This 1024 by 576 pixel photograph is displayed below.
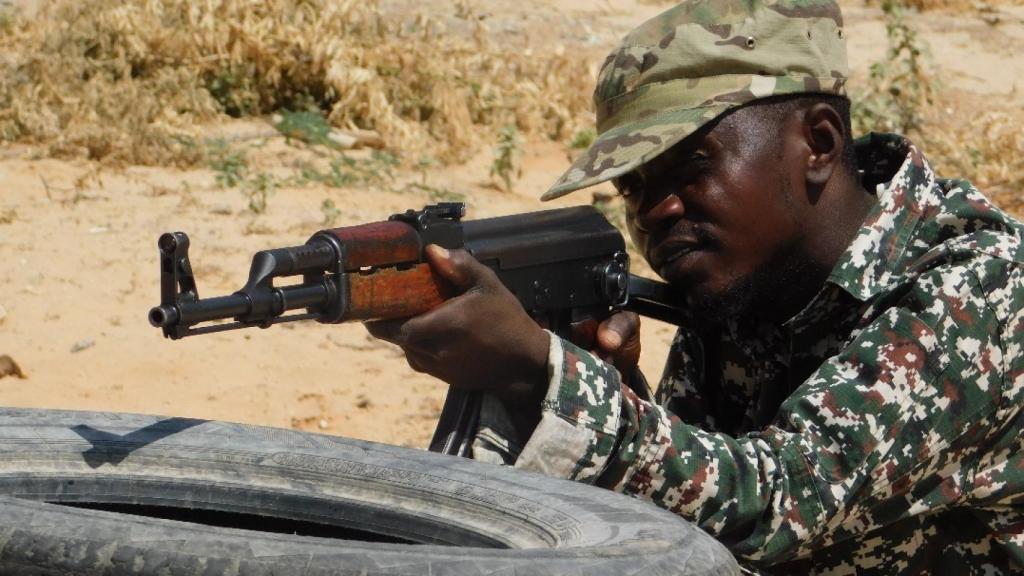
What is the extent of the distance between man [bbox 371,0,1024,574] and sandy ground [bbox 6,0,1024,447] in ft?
6.55

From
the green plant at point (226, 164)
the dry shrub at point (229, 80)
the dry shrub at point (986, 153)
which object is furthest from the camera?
the dry shrub at point (986, 153)

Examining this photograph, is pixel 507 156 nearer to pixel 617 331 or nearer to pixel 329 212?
pixel 329 212

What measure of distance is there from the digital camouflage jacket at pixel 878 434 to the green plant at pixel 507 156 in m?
4.26

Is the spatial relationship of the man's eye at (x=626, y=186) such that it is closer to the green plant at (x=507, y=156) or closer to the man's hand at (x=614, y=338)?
the man's hand at (x=614, y=338)

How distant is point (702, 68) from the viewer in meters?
2.67

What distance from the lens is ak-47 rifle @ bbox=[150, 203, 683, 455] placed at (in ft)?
6.82

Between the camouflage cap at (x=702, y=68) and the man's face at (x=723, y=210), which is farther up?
the camouflage cap at (x=702, y=68)

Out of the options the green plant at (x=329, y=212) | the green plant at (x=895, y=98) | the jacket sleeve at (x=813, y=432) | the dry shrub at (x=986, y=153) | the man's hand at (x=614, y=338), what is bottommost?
the dry shrub at (x=986, y=153)

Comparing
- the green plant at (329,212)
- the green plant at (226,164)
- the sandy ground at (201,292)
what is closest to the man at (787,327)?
the sandy ground at (201,292)

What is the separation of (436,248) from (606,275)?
2.13 feet

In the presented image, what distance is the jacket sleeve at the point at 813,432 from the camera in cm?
237

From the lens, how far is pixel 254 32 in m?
7.38

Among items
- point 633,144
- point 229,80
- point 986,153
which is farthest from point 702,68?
point 986,153

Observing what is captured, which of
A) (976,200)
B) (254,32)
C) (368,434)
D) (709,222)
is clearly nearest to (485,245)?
(709,222)
